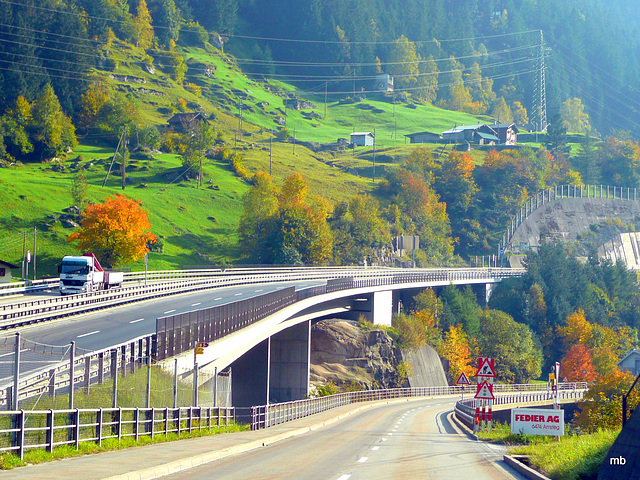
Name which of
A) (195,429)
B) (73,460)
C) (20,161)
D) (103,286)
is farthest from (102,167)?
(73,460)

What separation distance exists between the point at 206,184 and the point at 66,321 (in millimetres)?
83091

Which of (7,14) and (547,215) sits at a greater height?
(7,14)

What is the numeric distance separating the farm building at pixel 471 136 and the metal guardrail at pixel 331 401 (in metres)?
117

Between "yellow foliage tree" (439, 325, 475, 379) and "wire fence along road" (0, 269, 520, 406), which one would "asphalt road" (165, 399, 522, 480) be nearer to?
"wire fence along road" (0, 269, 520, 406)

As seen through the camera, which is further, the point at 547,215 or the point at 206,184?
the point at 547,215

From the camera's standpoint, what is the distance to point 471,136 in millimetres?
194625

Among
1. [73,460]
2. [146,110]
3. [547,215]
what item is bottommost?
[73,460]

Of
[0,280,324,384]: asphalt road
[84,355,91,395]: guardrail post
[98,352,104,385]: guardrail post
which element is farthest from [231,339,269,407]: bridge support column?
[84,355,91,395]: guardrail post

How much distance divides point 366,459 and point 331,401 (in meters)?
30.0

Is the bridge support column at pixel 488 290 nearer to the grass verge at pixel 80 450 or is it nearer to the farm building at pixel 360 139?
the farm building at pixel 360 139

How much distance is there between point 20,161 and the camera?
116375 millimetres

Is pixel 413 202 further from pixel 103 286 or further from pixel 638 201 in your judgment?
pixel 103 286

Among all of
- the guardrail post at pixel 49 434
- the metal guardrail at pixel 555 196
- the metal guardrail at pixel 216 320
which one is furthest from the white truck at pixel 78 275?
the metal guardrail at pixel 555 196

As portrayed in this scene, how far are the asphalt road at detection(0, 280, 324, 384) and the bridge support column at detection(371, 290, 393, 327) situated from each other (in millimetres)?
25901
